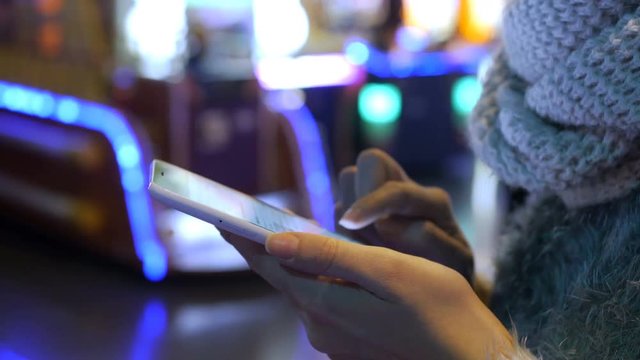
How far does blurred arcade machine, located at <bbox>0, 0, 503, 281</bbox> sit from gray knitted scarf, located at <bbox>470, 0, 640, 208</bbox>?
1.61m

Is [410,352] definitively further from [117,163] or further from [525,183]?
[117,163]

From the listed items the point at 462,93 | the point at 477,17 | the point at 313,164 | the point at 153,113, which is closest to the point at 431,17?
the point at 477,17

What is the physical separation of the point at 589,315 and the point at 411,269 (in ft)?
0.52

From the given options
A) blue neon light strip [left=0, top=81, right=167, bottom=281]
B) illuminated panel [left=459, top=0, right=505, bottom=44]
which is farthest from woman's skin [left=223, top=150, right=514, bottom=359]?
illuminated panel [left=459, top=0, right=505, bottom=44]

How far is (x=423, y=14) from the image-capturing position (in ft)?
13.8

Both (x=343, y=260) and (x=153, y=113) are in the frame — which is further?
(x=153, y=113)

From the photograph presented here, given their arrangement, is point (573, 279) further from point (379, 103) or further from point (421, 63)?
point (421, 63)

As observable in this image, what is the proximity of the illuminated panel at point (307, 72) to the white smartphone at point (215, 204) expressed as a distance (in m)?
2.70

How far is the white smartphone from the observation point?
2.07ft

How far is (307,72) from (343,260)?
3.09m

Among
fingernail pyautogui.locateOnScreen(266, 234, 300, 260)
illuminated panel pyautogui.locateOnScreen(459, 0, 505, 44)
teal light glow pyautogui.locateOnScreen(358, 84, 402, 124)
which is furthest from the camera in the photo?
illuminated panel pyautogui.locateOnScreen(459, 0, 505, 44)

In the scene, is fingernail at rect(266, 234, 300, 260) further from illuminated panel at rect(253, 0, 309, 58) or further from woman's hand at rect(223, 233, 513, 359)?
illuminated panel at rect(253, 0, 309, 58)

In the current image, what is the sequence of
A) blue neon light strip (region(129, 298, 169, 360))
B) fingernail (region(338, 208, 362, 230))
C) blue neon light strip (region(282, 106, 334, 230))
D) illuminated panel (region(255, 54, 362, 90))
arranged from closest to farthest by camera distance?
fingernail (region(338, 208, 362, 230)), blue neon light strip (region(129, 298, 169, 360)), blue neon light strip (region(282, 106, 334, 230)), illuminated panel (region(255, 54, 362, 90))

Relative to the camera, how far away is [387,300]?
598 millimetres
